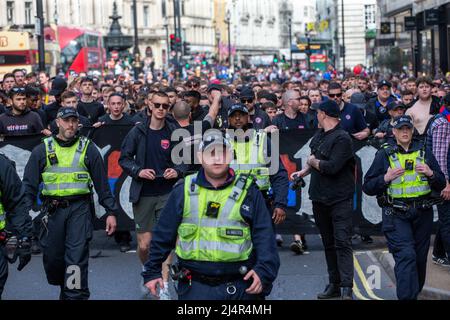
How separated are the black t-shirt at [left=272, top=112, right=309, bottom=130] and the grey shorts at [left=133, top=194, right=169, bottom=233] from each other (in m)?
3.74

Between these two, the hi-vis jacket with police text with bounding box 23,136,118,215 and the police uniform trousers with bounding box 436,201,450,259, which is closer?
the hi-vis jacket with police text with bounding box 23,136,118,215

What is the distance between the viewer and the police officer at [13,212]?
7.95 meters

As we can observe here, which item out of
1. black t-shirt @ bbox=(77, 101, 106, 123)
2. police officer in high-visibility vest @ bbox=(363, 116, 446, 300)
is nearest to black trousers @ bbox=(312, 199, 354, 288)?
police officer in high-visibility vest @ bbox=(363, 116, 446, 300)

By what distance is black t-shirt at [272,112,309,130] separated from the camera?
13.8m

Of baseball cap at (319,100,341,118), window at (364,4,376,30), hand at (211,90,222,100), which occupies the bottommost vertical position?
baseball cap at (319,100,341,118)

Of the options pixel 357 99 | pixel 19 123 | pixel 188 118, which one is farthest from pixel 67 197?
pixel 357 99

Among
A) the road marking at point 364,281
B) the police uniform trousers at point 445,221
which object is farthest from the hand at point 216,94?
the police uniform trousers at point 445,221

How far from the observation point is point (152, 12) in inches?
5359

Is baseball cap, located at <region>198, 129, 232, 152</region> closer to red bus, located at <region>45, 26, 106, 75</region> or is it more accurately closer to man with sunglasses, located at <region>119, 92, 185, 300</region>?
man with sunglasses, located at <region>119, 92, 185, 300</region>

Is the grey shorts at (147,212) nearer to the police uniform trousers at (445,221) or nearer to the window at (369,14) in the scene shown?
the police uniform trousers at (445,221)

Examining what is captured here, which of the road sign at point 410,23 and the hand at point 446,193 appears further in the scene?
the road sign at point 410,23
